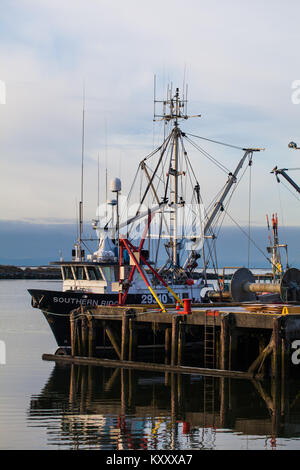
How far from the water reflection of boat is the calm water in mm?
26

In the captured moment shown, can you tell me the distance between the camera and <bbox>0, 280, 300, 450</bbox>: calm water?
63.4ft

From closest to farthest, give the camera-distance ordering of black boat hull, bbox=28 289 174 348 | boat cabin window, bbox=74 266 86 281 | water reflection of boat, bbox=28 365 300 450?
water reflection of boat, bbox=28 365 300 450
black boat hull, bbox=28 289 174 348
boat cabin window, bbox=74 266 86 281

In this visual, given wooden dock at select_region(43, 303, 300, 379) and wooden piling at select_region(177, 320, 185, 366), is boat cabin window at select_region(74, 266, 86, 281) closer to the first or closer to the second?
wooden dock at select_region(43, 303, 300, 379)

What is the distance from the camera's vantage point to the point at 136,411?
2325cm

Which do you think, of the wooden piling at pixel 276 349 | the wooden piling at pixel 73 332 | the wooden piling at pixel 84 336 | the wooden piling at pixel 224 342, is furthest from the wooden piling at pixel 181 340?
the wooden piling at pixel 73 332

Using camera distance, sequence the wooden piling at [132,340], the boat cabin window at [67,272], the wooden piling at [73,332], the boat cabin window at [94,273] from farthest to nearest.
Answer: the boat cabin window at [67,272] → the boat cabin window at [94,273] → the wooden piling at [73,332] → the wooden piling at [132,340]

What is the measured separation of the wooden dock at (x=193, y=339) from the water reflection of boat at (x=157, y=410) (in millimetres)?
583

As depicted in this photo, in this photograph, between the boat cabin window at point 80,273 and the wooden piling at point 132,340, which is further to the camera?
the boat cabin window at point 80,273

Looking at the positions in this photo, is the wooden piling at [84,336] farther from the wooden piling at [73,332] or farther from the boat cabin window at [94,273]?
the boat cabin window at [94,273]

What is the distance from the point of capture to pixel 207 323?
92.0 feet

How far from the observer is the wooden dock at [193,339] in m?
26.5

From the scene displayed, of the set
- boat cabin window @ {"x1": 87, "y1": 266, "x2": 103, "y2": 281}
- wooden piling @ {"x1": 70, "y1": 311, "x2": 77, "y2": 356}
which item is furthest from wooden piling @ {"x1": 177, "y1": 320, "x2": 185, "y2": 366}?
boat cabin window @ {"x1": 87, "y1": 266, "x2": 103, "y2": 281}

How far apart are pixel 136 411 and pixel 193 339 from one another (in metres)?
11.7
